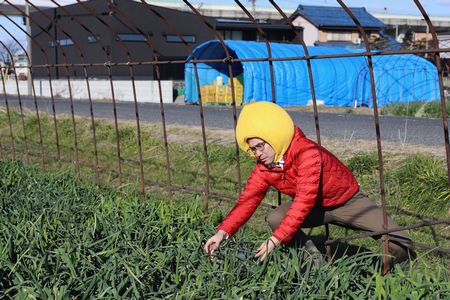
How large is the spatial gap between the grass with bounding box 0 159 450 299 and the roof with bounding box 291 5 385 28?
3174cm

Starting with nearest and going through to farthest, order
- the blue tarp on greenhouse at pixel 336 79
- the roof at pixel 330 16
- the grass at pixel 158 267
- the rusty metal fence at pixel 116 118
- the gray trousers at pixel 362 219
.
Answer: the grass at pixel 158 267, the gray trousers at pixel 362 219, the rusty metal fence at pixel 116 118, the blue tarp on greenhouse at pixel 336 79, the roof at pixel 330 16

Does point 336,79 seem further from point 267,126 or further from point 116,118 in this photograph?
A: point 267,126

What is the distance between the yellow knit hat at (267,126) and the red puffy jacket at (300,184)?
0.09 m

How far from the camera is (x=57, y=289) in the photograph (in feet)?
7.68

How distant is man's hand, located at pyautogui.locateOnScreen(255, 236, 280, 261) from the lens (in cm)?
267

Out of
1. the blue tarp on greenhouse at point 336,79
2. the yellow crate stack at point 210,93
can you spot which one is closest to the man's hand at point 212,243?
the blue tarp on greenhouse at point 336,79

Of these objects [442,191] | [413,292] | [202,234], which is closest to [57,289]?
[202,234]

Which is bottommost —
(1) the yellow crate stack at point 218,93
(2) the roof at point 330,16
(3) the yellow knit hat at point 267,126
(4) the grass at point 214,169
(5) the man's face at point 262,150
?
(1) the yellow crate stack at point 218,93

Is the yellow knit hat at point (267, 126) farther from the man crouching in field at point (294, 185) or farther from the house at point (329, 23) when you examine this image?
the house at point (329, 23)

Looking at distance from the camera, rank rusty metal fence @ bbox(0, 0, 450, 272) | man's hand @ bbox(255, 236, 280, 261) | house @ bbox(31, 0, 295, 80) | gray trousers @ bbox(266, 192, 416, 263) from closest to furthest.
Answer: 1. man's hand @ bbox(255, 236, 280, 261)
2. gray trousers @ bbox(266, 192, 416, 263)
3. rusty metal fence @ bbox(0, 0, 450, 272)
4. house @ bbox(31, 0, 295, 80)

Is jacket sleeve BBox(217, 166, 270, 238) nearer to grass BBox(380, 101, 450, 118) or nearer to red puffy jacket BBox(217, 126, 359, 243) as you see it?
red puffy jacket BBox(217, 126, 359, 243)

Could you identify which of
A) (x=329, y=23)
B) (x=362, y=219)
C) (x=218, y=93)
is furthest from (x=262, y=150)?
(x=329, y=23)

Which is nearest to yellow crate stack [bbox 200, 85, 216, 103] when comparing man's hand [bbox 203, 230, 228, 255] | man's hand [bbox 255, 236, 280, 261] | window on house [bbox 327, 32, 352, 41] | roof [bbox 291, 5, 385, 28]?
roof [bbox 291, 5, 385, 28]

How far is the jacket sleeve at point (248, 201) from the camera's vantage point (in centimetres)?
311
